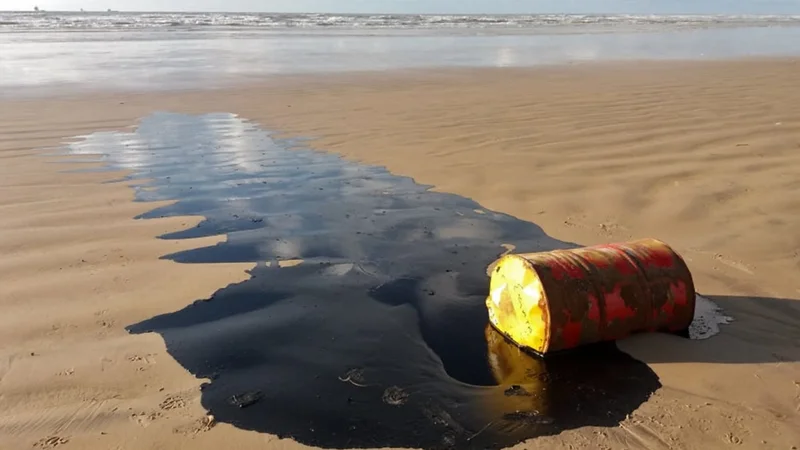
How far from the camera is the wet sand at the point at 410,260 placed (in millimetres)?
2848

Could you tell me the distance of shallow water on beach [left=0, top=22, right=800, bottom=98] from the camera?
1505 centimetres

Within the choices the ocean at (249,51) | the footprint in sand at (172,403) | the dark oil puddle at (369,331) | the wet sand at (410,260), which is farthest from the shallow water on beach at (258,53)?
the footprint in sand at (172,403)

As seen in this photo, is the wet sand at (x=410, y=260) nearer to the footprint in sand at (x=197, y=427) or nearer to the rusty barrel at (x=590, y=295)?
the footprint in sand at (x=197, y=427)

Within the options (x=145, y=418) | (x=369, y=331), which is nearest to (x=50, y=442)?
(x=145, y=418)

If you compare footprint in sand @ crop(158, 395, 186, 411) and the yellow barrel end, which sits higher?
the yellow barrel end

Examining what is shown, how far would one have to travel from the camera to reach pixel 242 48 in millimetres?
23578

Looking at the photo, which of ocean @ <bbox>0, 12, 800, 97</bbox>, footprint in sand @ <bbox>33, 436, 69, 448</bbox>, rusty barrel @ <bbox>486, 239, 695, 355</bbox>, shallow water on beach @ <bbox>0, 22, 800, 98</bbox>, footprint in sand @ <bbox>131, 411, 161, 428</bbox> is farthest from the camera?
ocean @ <bbox>0, 12, 800, 97</bbox>

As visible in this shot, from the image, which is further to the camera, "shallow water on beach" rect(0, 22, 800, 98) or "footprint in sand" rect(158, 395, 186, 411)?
"shallow water on beach" rect(0, 22, 800, 98)

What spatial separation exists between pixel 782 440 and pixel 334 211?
12.3 feet

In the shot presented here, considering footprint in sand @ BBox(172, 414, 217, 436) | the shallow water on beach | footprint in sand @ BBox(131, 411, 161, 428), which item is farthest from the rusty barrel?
the shallow water on beach

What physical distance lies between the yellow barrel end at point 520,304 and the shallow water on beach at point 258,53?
1153 cm

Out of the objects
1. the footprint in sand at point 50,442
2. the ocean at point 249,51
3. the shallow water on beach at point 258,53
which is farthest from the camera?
the ocean at point 249,51

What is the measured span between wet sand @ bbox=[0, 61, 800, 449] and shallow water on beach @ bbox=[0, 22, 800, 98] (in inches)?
206

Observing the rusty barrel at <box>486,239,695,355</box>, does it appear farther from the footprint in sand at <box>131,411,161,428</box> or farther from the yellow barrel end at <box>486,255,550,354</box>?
the footprint in sand at <box>131,411,161,428</box>
